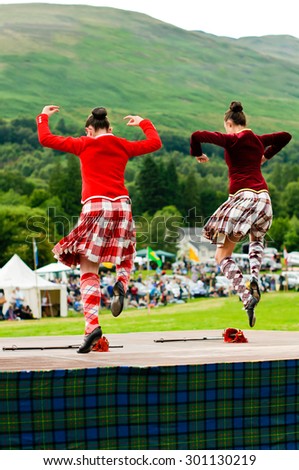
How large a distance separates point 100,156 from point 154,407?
3.19 meters

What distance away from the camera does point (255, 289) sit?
852cm

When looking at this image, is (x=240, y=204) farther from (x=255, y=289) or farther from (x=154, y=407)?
(x=154, y=407)

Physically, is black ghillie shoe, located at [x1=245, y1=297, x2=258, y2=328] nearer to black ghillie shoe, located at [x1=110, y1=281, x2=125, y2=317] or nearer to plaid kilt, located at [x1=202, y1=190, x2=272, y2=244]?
plaid kilt, located at [x1=202, y1=190, x2=272, y2=244]

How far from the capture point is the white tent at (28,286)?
131 feet

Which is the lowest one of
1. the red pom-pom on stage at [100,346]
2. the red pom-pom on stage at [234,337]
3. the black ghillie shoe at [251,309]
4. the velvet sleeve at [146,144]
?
the red pom-pom on stage at [234,337]

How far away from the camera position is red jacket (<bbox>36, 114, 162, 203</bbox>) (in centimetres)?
766

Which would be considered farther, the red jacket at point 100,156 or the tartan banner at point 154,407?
the red jacket at point 100,156

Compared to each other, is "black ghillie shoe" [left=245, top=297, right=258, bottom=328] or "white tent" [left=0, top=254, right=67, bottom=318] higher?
"black ghillie shoe" [left=245, top=297, right=258, bottom=328]

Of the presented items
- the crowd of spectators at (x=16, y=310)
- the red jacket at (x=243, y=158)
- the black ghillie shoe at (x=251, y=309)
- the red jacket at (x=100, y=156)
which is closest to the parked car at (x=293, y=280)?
the crowd of spectators at (x=16, y=310)

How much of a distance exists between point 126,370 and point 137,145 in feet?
10.5

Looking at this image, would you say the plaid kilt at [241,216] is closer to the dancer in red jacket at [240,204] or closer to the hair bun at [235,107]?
the dancer in red jacket at [240,204]

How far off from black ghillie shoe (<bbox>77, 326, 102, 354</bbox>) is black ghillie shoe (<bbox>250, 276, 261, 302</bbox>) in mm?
1909

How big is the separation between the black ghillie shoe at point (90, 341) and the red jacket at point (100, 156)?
1.23 m

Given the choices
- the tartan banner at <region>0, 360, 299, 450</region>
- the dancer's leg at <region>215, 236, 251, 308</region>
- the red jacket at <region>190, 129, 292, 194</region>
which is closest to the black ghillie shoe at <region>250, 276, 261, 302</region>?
the dancer's leg at <region>215, 236, 251, 308</region>
